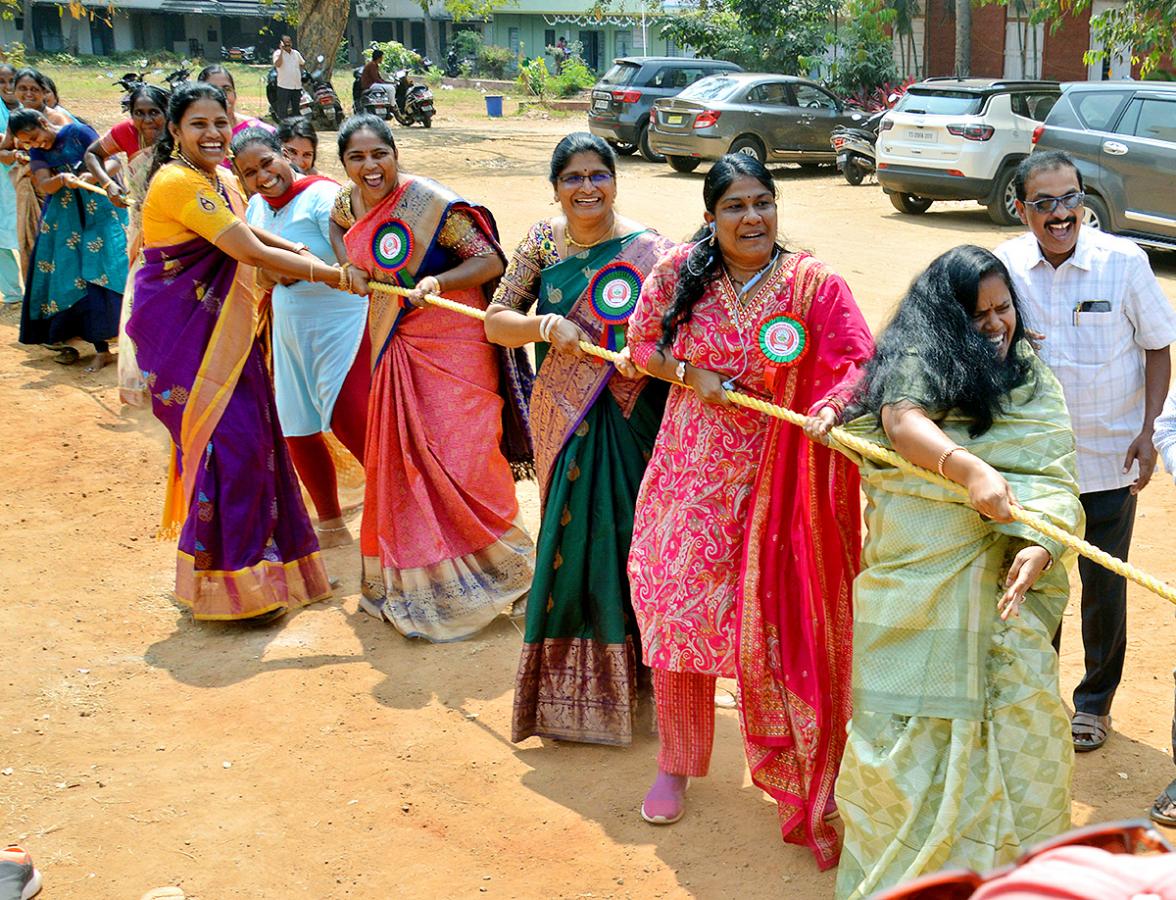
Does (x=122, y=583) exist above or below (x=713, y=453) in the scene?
below

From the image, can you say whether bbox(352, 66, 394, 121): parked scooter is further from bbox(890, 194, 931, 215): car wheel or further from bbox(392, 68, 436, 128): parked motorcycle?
bbox(890, 194, 931, 215): car wheel

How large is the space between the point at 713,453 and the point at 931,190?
1161cm

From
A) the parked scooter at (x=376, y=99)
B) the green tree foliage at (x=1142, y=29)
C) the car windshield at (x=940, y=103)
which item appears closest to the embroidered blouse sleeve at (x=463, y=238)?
the car windshield at (x=940, y=103)

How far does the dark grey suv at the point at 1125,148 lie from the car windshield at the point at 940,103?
1.88 m

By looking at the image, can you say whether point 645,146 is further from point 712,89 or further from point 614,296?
point 614,296

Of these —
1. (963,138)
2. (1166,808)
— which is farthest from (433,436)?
(963,138)

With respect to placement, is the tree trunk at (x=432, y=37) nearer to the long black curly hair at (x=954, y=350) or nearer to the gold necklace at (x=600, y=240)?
the gold necklace at (x=600, y=240)

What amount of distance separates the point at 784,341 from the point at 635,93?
17058 millimetres

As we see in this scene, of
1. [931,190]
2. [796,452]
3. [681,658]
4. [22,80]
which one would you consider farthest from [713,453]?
[931,190]

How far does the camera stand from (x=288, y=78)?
71.9 ft

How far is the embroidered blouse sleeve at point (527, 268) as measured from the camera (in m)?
4.28

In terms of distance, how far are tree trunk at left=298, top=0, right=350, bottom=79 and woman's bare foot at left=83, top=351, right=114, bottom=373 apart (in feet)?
46.2

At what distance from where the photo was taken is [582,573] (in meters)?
4.21

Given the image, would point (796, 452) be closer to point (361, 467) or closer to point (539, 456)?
point (539, 456)
